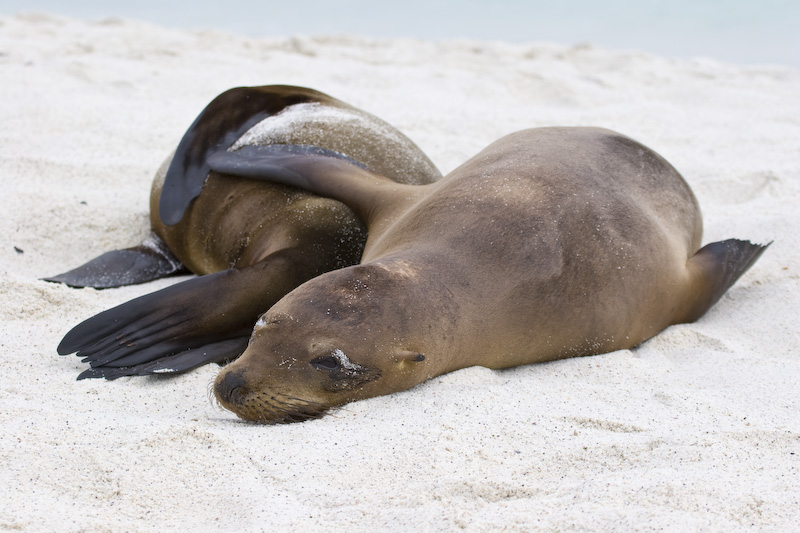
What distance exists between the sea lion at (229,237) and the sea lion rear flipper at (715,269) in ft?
4.91

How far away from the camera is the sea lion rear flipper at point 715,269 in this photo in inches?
146

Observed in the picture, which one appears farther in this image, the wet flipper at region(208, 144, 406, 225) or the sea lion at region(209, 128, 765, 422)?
the wet flipper at region(208, 144, 406, 225)

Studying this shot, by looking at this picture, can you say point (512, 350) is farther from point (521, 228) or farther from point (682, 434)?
point (682, 434)

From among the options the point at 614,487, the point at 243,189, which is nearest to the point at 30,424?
the point at 614,487

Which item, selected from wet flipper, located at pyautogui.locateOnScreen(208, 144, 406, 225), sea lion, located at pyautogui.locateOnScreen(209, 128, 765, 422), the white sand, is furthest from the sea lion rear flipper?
wet flipper, located at pyautogui.locateOnScreen(208, 144, 406, 225)

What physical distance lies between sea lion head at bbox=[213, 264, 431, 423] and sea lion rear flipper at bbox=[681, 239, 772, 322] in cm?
147

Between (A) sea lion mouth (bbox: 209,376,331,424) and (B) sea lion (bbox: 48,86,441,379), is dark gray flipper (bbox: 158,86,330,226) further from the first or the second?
(A) sea lion mouth (bbox: 209,376,331,424)

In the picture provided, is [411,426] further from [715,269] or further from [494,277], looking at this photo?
[715,269]

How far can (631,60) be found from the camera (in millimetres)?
11438

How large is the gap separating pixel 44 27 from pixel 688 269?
1021 cm

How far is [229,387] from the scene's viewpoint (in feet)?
9.01

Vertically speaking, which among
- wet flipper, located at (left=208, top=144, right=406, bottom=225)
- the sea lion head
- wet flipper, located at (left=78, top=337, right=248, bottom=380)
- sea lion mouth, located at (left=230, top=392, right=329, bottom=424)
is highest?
wet flipper, located at (left=208, top=144, right=406, bottom=225)

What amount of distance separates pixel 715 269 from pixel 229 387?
2215 millimetres

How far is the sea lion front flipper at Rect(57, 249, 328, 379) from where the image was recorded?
3.24 metres
